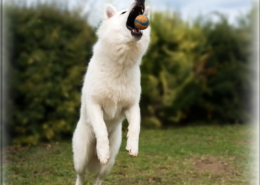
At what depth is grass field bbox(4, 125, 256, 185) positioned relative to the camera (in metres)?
6.11

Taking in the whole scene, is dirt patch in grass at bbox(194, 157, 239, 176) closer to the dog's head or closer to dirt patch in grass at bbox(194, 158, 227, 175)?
dirt patch in grass at bbox(194, 158, 227, 175)

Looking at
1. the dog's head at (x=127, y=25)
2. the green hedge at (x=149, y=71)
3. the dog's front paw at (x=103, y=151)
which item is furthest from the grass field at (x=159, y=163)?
the dog's head at (x=127, y=25)

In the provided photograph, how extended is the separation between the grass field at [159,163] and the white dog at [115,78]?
6.30 ft

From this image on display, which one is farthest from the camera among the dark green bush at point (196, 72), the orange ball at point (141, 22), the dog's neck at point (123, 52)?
the dark green bush at point (196, 72)

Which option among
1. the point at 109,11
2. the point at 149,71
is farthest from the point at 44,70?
the point at 109,11

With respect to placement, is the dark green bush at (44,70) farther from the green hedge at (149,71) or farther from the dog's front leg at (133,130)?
the dog's front leg at (133,130)

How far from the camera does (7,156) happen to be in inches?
299

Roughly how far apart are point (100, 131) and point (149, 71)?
7506 mm

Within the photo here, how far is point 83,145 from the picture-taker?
486 centimetres

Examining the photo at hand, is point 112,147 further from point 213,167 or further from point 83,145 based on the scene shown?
point 213,167

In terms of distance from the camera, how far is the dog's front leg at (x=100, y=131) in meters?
4.19

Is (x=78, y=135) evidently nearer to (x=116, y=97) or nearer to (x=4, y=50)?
(x=116, y=97)

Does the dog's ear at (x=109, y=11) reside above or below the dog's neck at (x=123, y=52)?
above

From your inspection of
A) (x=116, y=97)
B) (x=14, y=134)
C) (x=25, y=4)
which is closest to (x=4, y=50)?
(x=25, y=4)
